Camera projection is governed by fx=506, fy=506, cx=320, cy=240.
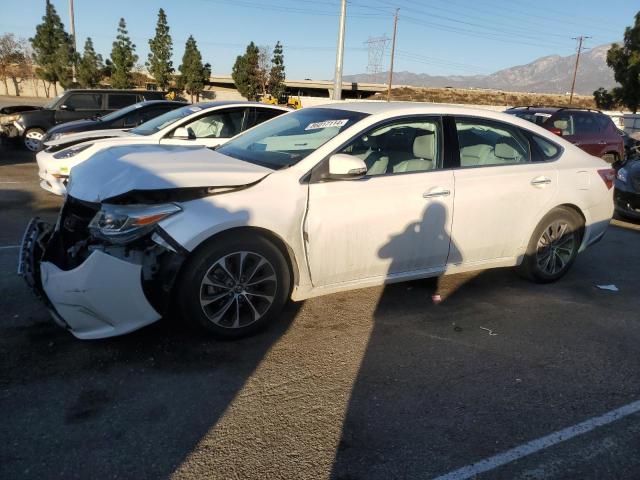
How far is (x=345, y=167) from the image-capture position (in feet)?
11.8

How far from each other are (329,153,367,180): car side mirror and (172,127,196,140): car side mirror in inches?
163

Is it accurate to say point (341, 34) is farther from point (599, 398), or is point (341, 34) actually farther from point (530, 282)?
point (599, 398)

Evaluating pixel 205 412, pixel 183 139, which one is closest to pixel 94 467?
pixel 205 412

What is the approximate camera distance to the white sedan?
10.5 feet

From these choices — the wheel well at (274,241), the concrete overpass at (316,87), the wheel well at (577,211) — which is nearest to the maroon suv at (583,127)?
the wheel well at (577,211)

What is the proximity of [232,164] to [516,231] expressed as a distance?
264cm

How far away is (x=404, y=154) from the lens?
4.24m

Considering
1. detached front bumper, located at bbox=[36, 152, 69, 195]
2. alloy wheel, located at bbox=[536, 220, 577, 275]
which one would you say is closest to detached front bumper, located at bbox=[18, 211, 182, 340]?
alloy wheel, located at bbox=[536, 220, 577, 275]

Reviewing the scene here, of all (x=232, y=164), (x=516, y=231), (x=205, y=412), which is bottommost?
(x=205, y=412)

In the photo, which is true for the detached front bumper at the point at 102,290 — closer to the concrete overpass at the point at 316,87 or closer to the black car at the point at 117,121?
the black car at the point at 117,121

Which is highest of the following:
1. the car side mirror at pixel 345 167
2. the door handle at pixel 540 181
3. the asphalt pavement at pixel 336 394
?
the car side mirror at pixel 345 167

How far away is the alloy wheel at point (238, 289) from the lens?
3.36 m

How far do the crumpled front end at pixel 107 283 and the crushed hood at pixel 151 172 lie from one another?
25 cm

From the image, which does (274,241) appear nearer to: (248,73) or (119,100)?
(119,100)
